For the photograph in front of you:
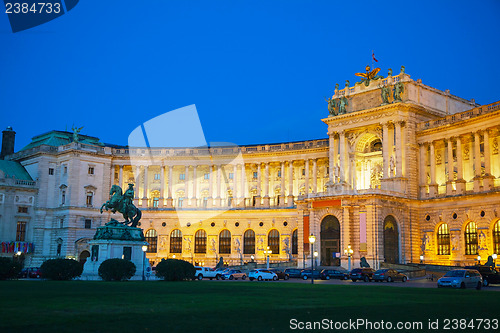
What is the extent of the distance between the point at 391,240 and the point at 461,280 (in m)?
34.0

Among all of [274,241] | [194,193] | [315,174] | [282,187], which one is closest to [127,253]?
[274,241]

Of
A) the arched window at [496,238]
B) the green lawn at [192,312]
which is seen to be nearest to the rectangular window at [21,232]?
the arched window at [496,238]

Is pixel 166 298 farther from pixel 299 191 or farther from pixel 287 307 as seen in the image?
pixel 299 191

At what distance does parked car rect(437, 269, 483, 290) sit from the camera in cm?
4078

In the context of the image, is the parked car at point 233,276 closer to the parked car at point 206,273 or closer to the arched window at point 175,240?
the parked car at point 206,273

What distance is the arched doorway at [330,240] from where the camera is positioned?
76.0 m

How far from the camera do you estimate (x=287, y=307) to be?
22203 millimetres

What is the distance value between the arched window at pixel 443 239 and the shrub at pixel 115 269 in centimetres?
4573

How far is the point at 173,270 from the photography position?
45281mm

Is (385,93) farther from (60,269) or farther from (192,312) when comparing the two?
(192,312)

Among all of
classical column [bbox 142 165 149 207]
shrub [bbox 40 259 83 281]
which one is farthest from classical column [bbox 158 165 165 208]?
shrub [bbox 40 259 83 281]

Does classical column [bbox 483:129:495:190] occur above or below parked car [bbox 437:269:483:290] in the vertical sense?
above

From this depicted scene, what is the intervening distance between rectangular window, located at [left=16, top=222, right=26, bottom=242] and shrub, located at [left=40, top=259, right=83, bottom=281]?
52.5 metres

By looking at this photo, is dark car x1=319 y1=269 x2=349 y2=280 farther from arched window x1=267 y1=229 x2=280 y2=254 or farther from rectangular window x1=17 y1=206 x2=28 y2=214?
rectangular window x1=17 y1=206 x2=28 y2=214
